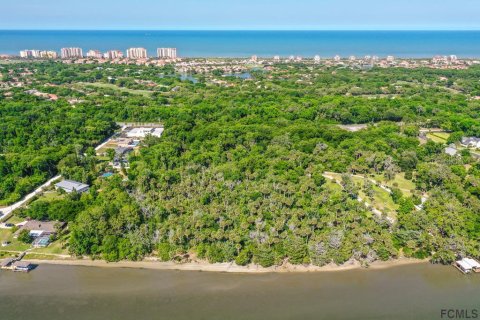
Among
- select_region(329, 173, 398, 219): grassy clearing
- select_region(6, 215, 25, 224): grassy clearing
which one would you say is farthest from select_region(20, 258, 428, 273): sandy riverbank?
select_region(329, 173, 398, 219): grassy clearing

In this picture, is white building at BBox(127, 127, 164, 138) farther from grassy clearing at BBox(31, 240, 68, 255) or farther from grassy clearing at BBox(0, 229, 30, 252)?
grassy clearing at BBox(31, 240, 68, 255)

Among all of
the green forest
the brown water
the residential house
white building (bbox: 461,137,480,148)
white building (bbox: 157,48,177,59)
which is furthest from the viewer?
white building (bbox: 157,48,177,59)

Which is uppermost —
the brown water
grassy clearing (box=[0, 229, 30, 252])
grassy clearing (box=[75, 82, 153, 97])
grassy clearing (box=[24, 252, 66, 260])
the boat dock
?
grassy clearing (box=[75, 82, 153, 97])

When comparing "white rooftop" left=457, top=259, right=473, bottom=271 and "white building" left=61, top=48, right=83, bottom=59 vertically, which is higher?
"white building" left=61, top=48, right=83, bottom=59

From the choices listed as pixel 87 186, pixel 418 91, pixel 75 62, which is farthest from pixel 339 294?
pixel 75 62

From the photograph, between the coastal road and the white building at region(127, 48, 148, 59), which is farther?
the white building at region(127, 48, 148, 59)
